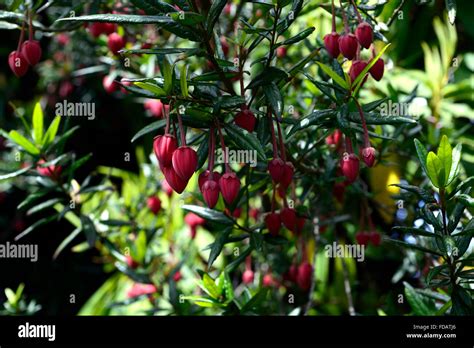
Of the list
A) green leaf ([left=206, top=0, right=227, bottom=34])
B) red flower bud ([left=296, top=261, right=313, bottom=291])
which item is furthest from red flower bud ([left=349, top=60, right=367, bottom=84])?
red flower bud ([left=296, top=261, right=313, bottom=291])

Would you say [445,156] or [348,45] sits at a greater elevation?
[348,45]

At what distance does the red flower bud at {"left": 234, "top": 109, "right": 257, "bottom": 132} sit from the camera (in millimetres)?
897

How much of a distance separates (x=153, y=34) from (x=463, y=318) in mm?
993

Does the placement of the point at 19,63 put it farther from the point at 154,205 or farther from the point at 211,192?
the point at 154,205

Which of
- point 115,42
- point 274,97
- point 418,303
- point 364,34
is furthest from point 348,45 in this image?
point 115,42

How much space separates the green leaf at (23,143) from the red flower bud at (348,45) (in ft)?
2.24

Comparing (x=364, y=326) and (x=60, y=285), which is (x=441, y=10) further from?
(x=60, y=285)

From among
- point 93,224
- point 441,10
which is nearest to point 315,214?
point 93,224

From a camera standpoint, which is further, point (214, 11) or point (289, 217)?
point (289, 217)

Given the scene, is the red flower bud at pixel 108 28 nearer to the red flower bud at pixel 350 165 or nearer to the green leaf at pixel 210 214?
the green leaf at pixel 210 214

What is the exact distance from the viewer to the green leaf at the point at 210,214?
1.12 meters

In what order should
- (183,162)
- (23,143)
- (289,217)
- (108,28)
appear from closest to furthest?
(183,162) → (289,217) → (23,143) → (108,28)

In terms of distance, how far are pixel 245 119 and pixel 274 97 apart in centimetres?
5

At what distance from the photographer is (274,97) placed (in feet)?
2.95
